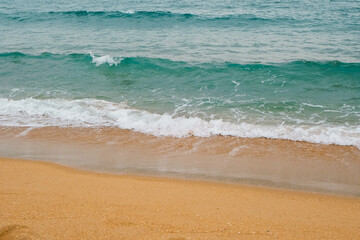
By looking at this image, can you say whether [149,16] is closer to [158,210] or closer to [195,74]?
[195,74]

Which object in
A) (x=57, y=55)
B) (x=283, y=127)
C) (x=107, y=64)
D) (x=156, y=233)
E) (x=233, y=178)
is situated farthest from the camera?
(x=57, y=55)

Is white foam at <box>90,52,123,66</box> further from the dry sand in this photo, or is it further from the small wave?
the small wave

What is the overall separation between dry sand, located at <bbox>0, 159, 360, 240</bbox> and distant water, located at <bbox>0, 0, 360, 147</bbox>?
2.47 meters

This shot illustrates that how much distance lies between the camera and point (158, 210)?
393 centimetres

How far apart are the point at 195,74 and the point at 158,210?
335 inches

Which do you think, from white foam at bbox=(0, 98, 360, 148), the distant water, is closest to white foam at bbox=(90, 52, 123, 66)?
the distant water

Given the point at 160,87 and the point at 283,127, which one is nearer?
the point at 283,127

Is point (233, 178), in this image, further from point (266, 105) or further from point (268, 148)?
point (266, 105)

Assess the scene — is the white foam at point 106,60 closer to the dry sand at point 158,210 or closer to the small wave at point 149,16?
the dry sand at point 158,210

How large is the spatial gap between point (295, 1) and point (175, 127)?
2333 cm

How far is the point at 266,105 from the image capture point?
888cm

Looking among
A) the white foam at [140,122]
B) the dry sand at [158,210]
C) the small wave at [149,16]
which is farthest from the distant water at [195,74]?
the dry sand at [158,210]

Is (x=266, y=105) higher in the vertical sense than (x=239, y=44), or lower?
lower

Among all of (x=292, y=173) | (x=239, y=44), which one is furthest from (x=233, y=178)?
(x=239, y=44)
